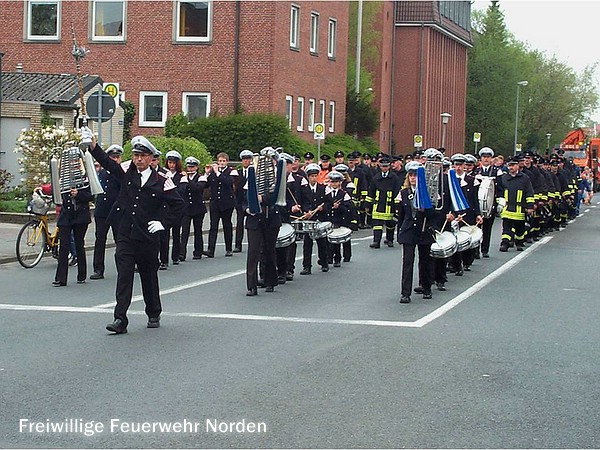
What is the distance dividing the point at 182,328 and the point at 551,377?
4.03 m

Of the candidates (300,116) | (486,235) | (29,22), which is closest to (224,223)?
(486,235)

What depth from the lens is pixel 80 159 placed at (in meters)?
16.6

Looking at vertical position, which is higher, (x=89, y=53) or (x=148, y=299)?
(x=89, y=53)

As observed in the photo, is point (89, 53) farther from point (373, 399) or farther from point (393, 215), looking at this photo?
point (373, 399)

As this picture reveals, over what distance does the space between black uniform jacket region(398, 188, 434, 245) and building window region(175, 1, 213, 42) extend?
30638 mm

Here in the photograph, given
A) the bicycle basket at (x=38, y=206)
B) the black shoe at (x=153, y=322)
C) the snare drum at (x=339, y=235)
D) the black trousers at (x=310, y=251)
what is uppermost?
the bicycle basket at (x=38, y=206)

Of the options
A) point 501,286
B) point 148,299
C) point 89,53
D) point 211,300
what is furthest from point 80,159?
point 89,53

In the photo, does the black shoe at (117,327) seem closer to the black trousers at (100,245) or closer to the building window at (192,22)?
the black trousers at (100,245)

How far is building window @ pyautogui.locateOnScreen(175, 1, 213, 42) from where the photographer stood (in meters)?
44.6

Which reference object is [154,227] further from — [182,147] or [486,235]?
[182,147]

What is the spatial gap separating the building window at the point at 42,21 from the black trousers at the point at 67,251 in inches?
1247

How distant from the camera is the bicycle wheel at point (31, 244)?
18250 millimetres

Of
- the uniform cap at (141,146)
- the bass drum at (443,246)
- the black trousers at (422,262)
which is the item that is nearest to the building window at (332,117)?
the bass drum at (443,246)

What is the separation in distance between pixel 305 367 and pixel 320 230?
8.64 metres
